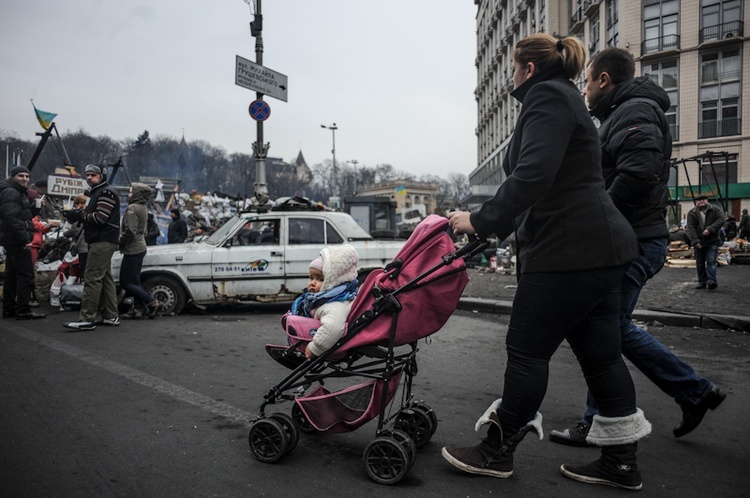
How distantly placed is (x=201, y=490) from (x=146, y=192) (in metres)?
6.01

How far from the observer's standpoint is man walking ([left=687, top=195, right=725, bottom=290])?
10.2 m

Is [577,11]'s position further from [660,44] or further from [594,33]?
[660,44]

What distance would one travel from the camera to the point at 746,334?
6.49 meters

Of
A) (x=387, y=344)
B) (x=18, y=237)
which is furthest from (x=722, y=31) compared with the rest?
(x=387, y=344)

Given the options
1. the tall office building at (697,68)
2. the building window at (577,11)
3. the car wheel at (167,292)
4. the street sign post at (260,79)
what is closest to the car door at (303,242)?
the car wheel at (167,292)

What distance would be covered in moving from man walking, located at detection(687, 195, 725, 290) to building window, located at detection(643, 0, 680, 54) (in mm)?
30549

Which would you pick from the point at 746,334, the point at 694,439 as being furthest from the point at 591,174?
the point at 746,334

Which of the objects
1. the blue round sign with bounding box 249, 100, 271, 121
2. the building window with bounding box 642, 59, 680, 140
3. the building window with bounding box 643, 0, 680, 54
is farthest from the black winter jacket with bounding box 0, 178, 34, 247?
the building window with bounding box 643, 0, 680, 54

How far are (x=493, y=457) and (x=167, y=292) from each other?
658cm

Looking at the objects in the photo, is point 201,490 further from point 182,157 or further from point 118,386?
point 182,157

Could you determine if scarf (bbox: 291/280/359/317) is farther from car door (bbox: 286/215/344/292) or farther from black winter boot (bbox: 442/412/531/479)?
car door (bbox: 286/215/344/292)

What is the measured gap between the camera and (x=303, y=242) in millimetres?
8625

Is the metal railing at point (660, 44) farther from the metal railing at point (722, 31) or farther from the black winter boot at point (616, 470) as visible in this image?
the black winter boot at point (616, 470)

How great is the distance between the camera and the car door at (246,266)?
830cm
